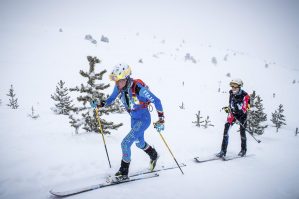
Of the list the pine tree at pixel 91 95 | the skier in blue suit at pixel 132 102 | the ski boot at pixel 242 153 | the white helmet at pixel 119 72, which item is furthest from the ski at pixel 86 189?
the ski boot at pixel 242 153

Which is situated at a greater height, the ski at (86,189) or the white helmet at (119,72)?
the white helmet at (119,72)

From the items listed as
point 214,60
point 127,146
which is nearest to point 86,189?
point 127,146

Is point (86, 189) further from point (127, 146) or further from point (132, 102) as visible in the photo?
point (132, 102)

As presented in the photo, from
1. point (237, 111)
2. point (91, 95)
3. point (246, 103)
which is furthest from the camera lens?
point (91, 95)

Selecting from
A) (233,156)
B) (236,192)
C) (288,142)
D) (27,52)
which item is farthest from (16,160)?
(27,52)

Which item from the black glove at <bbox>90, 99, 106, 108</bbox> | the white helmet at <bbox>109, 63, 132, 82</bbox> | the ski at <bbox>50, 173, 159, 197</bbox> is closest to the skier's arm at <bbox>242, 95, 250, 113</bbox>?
the ski at <bbox>50, 173, 159, 197</bbox>

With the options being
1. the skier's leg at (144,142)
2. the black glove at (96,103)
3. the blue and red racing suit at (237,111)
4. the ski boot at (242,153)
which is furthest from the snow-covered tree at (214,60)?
the black glove at (96,103)

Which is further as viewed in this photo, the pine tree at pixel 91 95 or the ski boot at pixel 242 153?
the pine tree at pixel 91 95

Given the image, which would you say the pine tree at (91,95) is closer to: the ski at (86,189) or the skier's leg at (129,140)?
the skier's leg at (129,140)

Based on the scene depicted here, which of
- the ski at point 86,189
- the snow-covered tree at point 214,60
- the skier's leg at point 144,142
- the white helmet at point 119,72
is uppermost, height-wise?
the snow-covered tree at point 214,60

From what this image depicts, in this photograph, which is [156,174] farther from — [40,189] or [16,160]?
[16,160]

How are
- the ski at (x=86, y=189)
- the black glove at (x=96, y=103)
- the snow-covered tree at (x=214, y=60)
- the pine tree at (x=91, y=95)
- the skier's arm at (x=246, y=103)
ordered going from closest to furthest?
the ski at (x=86, y=189) → the black glove at (x=96, y=103) → the skier's arm at (x=246, y=103) → the pine tree at (x=91, y=95) → the snow-covered tree at (x=214, y=60)

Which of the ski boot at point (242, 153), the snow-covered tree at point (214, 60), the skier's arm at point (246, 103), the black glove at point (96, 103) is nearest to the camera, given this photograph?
the black glove at point (96, 103)

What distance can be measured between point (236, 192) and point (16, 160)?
612cm
